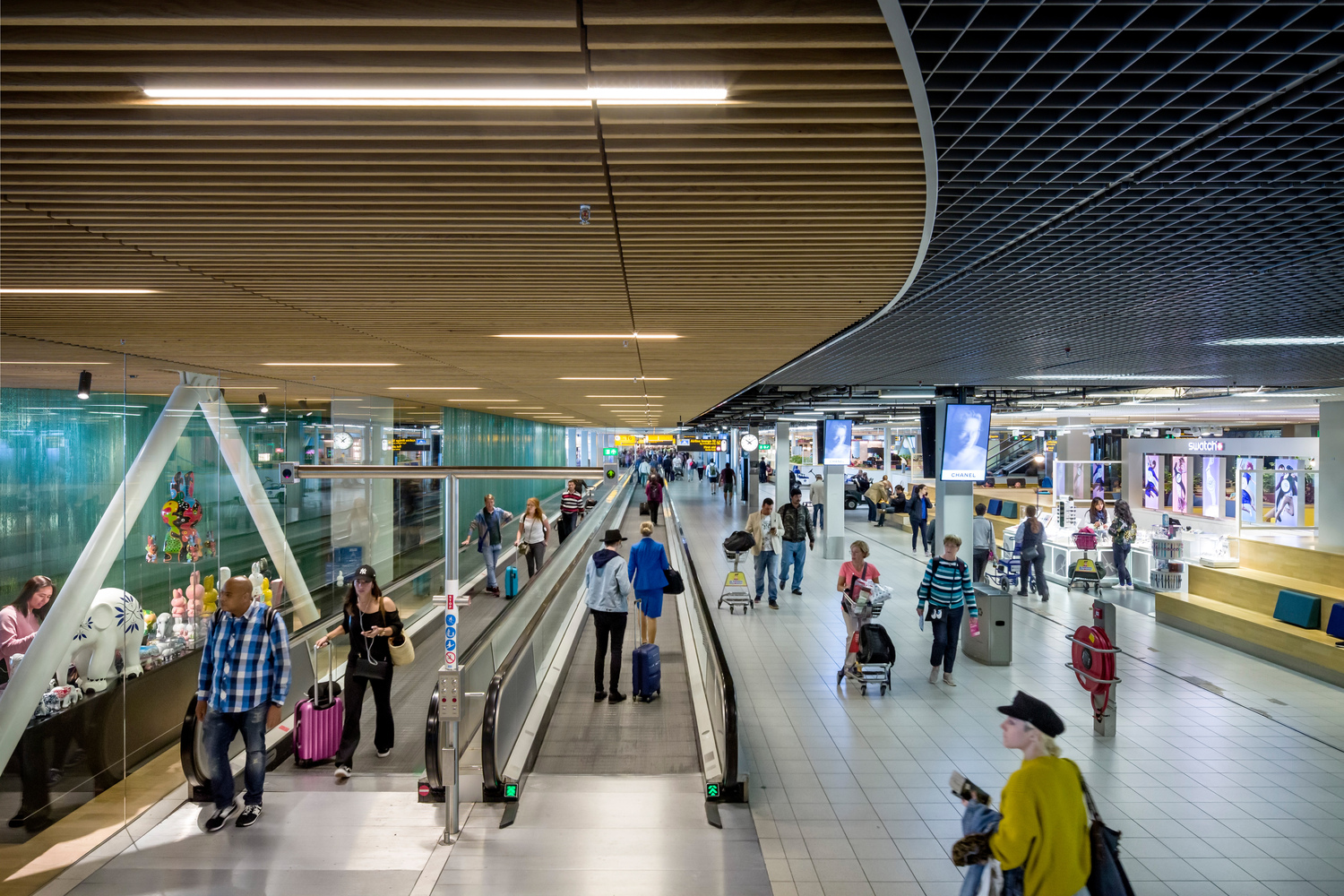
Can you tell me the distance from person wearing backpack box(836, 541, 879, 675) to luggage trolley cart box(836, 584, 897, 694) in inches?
1.4

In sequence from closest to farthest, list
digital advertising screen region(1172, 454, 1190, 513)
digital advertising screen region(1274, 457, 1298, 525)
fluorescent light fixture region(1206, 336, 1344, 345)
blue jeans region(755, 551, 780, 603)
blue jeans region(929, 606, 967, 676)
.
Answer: fluorescent light fixture region(1206, 336, 1344, 345) → blue jeans region(929, 606, 967, 676) → blue jeans region(755, 551, 780, 603) → digital advertising screen region(1274, 457, 1298, 525) → digital advertising screen region(1172, 454, 1190, 513)

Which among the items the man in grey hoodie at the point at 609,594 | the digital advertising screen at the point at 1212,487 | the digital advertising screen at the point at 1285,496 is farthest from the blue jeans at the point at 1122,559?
the man in grey hoodie at the point at 609,594

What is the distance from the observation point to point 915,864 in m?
4.52

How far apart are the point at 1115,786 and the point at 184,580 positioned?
8565mm

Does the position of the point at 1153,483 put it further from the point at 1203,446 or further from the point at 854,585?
the point at 854,585

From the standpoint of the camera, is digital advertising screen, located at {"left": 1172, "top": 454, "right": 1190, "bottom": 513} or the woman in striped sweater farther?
digital advertising screen, located at {"left": 1172, "top": 454, "right": 1190, "bottom": 513}

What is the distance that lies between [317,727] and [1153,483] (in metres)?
26.9

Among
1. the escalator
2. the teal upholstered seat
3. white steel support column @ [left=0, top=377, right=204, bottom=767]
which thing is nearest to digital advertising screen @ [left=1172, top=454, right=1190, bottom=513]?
the teal upholstered seat

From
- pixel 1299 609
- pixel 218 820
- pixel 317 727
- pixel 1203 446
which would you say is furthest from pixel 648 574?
pixel 1203 446

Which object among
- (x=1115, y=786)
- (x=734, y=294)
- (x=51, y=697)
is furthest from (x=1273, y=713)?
(x=51, y=697)

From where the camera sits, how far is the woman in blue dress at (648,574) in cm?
785

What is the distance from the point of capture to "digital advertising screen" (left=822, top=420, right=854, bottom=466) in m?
19.3

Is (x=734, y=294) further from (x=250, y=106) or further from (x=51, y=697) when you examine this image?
(x=51, y=697)

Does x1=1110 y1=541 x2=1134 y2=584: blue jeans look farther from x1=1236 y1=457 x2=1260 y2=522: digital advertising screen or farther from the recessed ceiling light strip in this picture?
the recessed ceiling light strip
